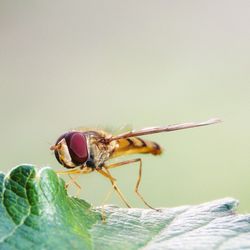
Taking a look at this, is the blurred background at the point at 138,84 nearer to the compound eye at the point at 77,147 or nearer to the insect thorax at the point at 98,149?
the insect thorax at the point at 98,149

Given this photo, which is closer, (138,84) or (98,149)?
(98,149)

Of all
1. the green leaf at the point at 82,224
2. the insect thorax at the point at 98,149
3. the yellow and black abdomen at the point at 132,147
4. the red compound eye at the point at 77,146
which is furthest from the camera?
the yellow and black abdomen at the point at 132,147

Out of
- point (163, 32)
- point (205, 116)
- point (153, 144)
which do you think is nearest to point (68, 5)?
point (163, 32)

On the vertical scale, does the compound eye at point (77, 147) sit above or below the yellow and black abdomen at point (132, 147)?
above

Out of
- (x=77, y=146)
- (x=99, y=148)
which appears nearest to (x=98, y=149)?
(x=99, y=148)

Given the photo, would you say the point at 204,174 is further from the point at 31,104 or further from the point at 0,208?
the point at 0,208

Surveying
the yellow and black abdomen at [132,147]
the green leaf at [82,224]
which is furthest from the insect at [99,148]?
the green leaf at [82,224]

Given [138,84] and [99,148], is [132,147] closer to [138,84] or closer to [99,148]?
[99,148]

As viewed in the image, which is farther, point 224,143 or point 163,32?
point 163,32
